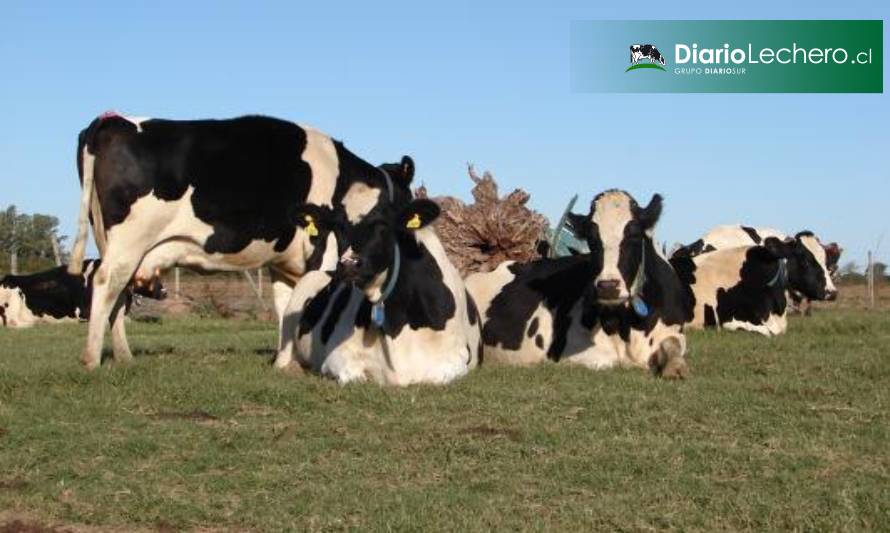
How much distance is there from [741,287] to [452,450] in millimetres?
10158

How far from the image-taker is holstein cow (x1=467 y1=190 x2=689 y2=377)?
9.79 meters

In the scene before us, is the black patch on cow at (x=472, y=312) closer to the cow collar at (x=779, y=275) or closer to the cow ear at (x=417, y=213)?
the cow ear at (x=417, y=213)

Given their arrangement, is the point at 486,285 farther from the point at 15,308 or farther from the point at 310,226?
the point at 15,308

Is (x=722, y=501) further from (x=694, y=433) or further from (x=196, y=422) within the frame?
(x=196, y=422)

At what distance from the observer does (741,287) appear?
15477mm

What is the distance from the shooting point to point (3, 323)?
2445 cm

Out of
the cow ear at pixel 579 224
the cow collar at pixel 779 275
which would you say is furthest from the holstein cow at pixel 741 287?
the cow ear at pixel 579 224

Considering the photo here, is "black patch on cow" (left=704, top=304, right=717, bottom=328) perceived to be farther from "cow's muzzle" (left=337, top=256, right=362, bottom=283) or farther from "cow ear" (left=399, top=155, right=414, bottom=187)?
"cow's muzzle" (left=337, top=256, right=362, bottom=283)

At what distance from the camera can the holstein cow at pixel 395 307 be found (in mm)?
8875

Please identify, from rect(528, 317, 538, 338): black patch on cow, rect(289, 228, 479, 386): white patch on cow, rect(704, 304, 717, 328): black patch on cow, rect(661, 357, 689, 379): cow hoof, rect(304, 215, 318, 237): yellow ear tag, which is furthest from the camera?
rect(704, 304, 717, 328): black patch on cow

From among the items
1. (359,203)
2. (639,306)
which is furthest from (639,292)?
(359,203)

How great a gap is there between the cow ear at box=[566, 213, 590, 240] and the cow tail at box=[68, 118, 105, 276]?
14.2 ft

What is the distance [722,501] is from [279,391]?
389cm

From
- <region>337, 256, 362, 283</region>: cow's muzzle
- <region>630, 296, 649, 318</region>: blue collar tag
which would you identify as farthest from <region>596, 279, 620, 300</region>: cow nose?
<region>337, 256, 362, 283</region>: cow's muzzle
